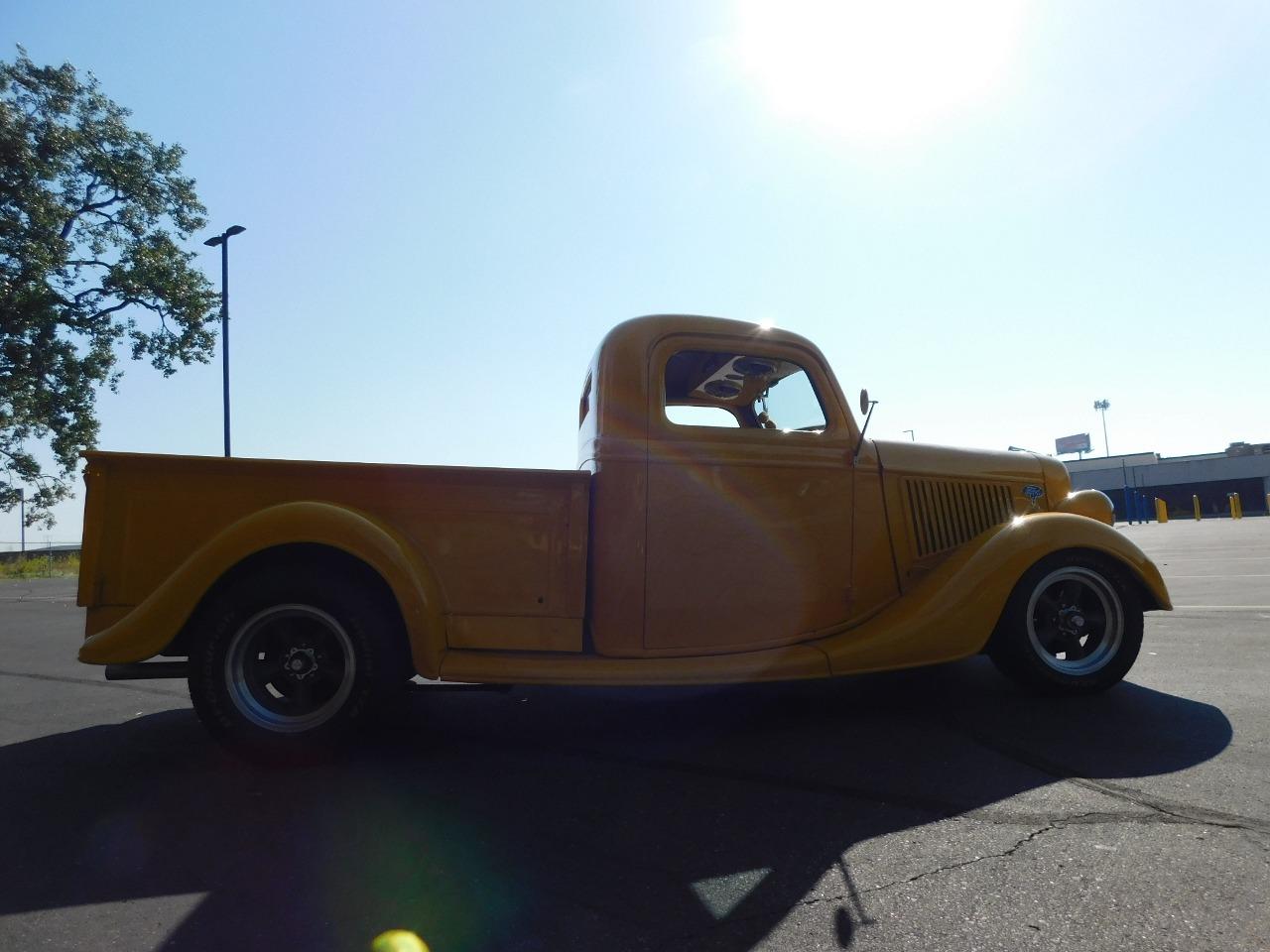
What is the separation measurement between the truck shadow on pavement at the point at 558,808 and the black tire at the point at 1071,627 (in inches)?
5.7

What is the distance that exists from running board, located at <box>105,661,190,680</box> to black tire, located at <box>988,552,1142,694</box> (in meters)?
3.84

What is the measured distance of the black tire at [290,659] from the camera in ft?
10.8

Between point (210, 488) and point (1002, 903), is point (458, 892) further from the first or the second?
point (210, 488)

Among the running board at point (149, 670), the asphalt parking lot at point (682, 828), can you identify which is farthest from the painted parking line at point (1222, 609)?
the running board at point (149, 670)

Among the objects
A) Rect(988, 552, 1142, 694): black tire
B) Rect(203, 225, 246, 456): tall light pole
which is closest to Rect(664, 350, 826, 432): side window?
Rect(988, 552, 1142, 694): black tire

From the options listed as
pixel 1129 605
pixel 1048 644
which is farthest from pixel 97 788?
pixel 1129 605

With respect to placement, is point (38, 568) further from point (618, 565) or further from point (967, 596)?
point (967, 596)

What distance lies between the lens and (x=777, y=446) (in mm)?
4000

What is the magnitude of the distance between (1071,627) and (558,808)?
112 inches

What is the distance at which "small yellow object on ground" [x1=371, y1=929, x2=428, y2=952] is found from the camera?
189 centimetres

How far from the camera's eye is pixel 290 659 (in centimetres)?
342

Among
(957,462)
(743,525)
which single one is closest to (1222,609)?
(957,462)

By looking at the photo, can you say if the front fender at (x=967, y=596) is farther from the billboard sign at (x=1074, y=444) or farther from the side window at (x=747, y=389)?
the billboard sign at (x=1074, y=444)

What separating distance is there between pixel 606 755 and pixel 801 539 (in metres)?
1.41
